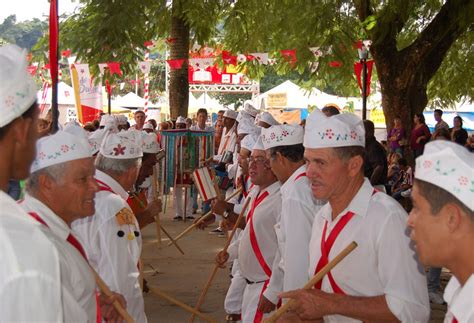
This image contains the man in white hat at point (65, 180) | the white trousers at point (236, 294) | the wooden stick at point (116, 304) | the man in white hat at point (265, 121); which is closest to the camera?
the man in white hat at point (65, 180)

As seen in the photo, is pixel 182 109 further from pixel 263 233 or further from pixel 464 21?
pixel 263 233

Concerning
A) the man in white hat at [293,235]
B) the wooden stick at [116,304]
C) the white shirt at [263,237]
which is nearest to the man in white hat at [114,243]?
the wooden stick at [116,304]

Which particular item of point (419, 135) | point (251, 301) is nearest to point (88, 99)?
point (419, 135)

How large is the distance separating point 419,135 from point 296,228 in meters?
12.4

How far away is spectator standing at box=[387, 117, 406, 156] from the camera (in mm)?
15359

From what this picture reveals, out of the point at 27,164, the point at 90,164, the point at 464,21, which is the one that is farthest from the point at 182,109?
the point at 27,164

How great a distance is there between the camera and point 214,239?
13.6 m

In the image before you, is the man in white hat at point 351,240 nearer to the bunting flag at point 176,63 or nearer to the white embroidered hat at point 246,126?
the white embroidered hat at point 246,126

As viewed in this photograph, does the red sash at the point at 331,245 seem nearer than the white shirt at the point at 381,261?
No

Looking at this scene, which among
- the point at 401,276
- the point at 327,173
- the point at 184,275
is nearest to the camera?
the point at 401,276

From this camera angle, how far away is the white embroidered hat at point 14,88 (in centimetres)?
192

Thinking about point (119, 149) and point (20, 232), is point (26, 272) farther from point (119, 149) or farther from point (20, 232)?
point (119, 149)

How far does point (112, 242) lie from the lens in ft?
14.3

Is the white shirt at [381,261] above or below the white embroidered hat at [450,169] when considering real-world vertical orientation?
below
